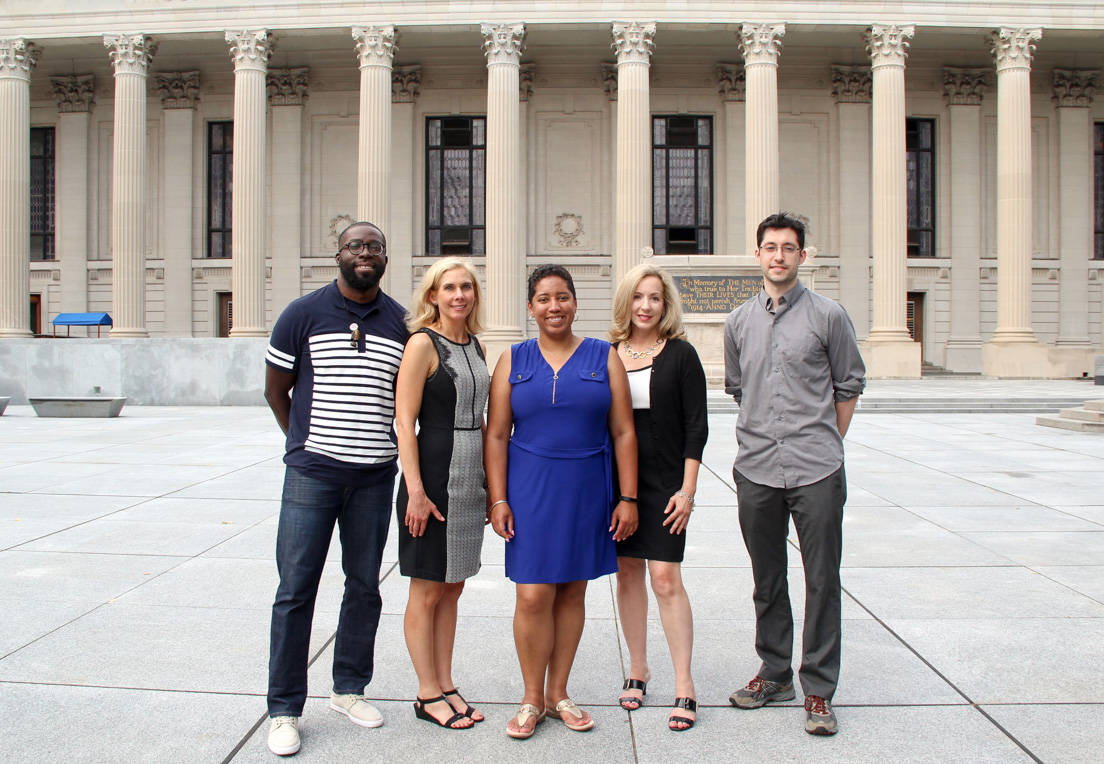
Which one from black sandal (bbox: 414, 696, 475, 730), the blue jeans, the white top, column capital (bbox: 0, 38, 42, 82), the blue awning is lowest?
black sandal (bbox: 414, 696, 475, 730)

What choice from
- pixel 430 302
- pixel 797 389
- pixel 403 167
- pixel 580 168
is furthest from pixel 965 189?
pixel 430 302

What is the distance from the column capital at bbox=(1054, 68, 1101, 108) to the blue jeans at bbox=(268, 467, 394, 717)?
36.2 m

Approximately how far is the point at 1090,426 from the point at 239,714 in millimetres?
14785

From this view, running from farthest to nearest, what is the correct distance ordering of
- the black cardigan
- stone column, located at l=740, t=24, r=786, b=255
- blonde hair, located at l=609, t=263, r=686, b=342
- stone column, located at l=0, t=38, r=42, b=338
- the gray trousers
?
stone column, located at l=0, t=38, r=42, b=338, stone column, located at l=740, t=24, r=786, b=255, blonde hair, located at l=609, t=263, r=686, b=342, the black cardigan, the gray trousers

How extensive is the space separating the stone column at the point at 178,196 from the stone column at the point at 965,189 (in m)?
29.0

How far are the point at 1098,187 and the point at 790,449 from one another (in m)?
36.0

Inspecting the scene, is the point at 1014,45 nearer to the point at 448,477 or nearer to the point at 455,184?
the point at 455,184

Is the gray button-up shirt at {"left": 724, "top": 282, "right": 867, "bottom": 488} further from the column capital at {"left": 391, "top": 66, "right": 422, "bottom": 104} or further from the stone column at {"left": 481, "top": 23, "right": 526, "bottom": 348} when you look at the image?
the column capital at {"left": 391, "top": 66, "right": 422, "bottom": 104}

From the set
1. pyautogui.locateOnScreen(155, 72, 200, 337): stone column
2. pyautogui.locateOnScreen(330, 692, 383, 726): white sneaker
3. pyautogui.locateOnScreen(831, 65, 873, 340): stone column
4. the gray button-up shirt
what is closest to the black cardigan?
the gray button-up shirt

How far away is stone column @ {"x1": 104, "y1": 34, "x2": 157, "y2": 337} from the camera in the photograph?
27.5 metres

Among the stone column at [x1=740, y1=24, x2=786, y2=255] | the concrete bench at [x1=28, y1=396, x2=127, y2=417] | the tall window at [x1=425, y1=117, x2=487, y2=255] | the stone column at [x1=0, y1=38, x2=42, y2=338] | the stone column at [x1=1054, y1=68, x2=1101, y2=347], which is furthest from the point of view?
the tall window at [x1=425, y1=117, x2=487, y2=255]

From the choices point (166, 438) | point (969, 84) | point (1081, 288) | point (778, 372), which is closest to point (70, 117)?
point (166, 438)

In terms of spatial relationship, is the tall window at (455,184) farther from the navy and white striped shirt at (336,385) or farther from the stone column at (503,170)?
the navy and white striped shirt at (336,385)

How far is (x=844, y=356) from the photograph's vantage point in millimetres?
3809
